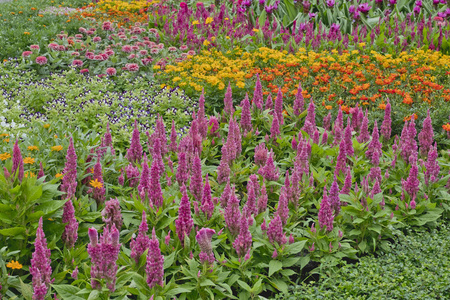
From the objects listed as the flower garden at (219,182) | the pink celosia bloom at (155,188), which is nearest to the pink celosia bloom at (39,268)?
the flower garden at (219,182)

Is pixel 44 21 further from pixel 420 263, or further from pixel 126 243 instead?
pixel 420 263

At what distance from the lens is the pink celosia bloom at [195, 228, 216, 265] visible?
319 cm

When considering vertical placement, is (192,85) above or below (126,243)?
above

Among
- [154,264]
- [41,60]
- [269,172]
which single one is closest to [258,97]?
[269,172]

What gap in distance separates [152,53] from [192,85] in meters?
2.66

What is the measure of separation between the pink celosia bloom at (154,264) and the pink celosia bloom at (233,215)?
84 cm

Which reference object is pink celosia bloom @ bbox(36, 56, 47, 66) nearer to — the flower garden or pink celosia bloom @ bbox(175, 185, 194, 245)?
the flower garden

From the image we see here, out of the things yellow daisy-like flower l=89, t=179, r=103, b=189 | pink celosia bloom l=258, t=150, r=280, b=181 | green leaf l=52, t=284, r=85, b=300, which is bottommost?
green leaf l=52, t=284, r=85, b=300

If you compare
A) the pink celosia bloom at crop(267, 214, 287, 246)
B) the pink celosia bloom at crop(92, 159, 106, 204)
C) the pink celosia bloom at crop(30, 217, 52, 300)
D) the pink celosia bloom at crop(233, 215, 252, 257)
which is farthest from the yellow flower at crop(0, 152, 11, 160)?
the pink celosia bloom at crop(267, 214, 287, 246)

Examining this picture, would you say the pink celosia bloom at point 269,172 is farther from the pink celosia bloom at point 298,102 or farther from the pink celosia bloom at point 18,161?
the pink celosia bloom at point 18,161

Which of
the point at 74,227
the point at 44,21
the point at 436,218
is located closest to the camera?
the point at 74,227

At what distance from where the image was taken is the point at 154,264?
2963 mm

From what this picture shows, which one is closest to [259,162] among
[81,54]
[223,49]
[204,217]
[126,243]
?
[204,217]

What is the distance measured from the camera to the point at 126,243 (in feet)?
13.1
